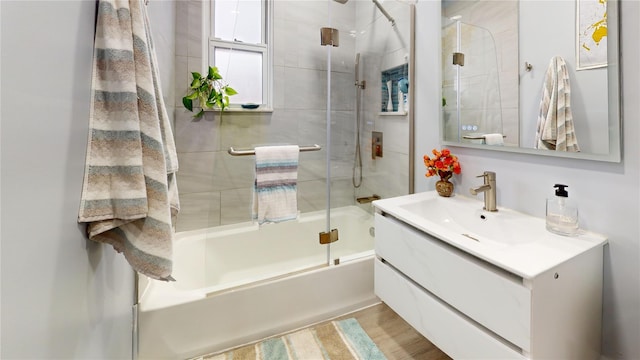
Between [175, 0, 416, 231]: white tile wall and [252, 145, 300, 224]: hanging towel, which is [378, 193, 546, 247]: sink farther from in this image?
[252, 145, 300, 224]: hanging towel

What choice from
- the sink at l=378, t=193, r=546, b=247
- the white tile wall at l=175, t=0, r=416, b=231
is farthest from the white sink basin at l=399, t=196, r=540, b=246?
the white tile wall at l=175, t=0, r=416, b=231

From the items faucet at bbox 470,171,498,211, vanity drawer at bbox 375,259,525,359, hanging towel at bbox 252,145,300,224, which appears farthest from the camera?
hanging towel at bbox 252,145,300,224

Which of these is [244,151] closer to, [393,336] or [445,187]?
[445,187]

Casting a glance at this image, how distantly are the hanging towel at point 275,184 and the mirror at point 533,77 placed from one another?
99cm

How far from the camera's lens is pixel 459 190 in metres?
1.63

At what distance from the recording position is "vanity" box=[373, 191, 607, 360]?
2.74 feet

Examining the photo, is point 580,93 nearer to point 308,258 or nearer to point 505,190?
point 505,190

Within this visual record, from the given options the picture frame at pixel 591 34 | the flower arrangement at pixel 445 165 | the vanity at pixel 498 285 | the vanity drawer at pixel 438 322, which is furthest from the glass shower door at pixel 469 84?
the vanity drawer at pixel 438 322

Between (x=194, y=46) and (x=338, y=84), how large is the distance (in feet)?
3.30

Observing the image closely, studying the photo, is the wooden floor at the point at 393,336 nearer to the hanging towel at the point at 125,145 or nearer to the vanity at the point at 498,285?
the vanity at the point at 498,285

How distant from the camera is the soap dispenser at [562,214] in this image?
1059 mm

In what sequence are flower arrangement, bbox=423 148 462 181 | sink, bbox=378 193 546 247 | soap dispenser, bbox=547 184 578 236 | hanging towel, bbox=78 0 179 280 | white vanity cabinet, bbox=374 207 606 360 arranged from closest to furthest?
1. hanging towel, bbox=78 0 179 280
2. white vanity cabinet, bbox=374 207 606 360
3. soap dispenser, bbox=547 184 578 236
4. sink, bbox=378 193 546 247
5. flower arrangement, bbox=423 148 462 181

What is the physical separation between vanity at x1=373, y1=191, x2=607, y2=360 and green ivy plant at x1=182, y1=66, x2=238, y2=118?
1.34 metres

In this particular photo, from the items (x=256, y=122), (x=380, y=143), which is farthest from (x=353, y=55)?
(x=256, y=122)
